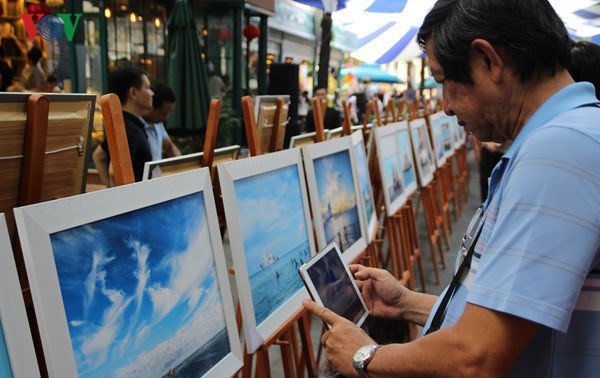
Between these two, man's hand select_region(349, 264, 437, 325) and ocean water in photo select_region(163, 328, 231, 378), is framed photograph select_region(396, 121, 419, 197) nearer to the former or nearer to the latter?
man's hand select_region(349, 264, 437, 325)

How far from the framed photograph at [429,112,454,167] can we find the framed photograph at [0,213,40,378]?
518cm

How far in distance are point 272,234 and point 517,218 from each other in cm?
109

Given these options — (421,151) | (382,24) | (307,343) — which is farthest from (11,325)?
(382,24)

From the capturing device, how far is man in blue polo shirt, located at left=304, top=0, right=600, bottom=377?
96cm

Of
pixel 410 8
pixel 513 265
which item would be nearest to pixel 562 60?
pixel 513 265

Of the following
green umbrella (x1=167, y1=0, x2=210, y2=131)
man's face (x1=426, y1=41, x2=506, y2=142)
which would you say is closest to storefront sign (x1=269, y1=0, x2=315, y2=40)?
green umbrella (x1=167, y1=0, x2=210, y2=131)

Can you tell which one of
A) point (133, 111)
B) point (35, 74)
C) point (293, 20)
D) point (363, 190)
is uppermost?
point (293, 20)

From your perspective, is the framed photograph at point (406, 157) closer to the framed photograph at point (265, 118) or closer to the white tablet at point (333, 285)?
the framed photograph at point (265, 118)

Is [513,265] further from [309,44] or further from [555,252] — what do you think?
[309,44]

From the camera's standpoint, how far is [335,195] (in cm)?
264

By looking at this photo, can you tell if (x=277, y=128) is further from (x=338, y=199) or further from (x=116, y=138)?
(x=116, y=138)

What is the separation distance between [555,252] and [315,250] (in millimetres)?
1447

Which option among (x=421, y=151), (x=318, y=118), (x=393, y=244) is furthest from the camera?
(x=421, y=151)

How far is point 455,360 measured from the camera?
1.06 meters
